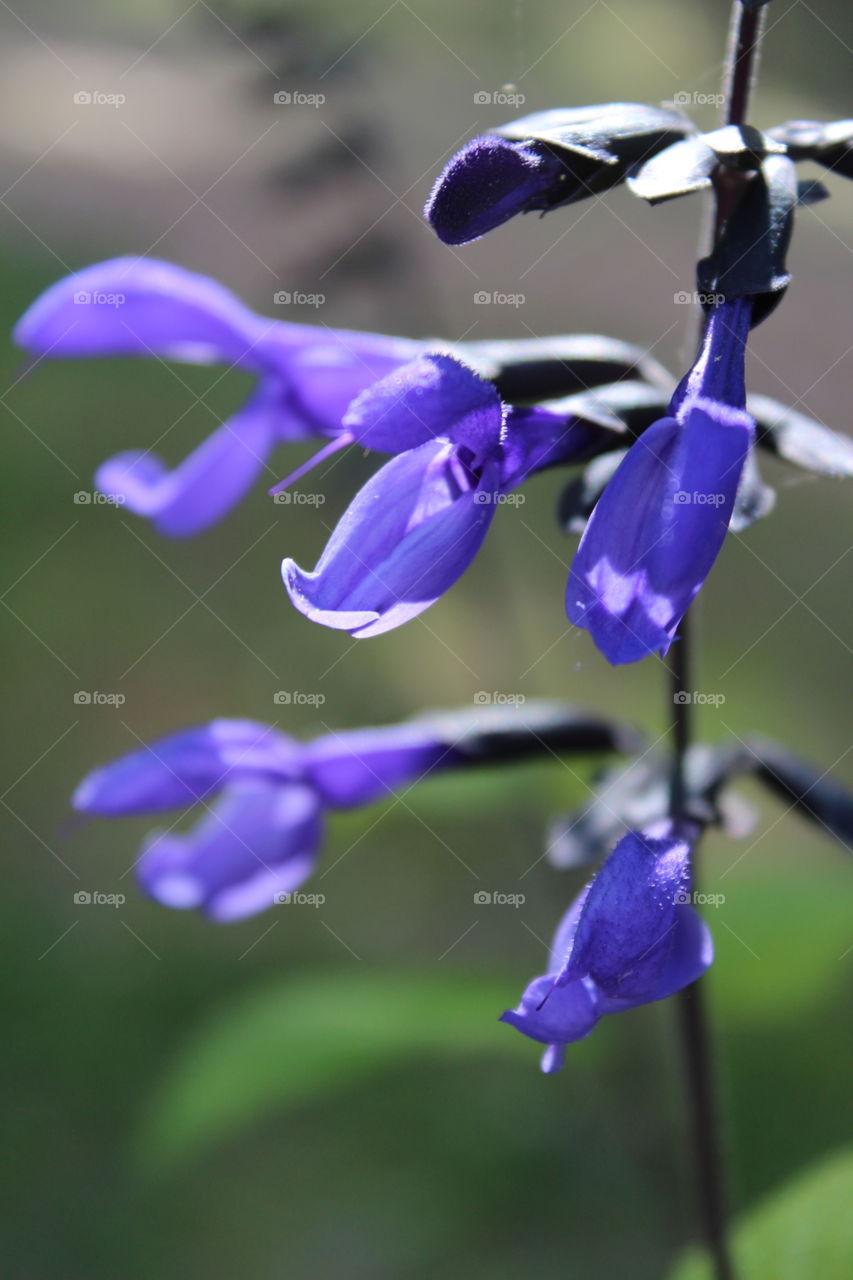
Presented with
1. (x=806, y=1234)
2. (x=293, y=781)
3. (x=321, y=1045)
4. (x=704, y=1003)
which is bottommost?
(x=321, y=1045)

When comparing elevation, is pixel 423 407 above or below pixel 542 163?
below

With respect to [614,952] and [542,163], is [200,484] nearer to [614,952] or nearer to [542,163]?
[542,163]

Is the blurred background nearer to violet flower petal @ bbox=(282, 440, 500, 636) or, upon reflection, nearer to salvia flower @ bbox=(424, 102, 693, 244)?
salvia flower @ bbox=(424, 102, 693, 244)

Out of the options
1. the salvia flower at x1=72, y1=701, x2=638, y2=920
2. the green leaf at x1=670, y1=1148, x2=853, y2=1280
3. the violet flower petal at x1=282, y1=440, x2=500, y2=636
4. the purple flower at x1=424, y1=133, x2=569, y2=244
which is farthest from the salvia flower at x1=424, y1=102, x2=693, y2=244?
the green leaf at x1=670, y1=1148, x2=853, y2=1280

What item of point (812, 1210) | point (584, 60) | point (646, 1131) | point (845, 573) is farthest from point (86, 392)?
point (584, 60)

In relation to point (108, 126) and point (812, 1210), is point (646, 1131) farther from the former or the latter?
point (108, 126)

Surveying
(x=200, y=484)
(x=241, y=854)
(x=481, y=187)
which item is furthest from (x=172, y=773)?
(x=481, y=187)
